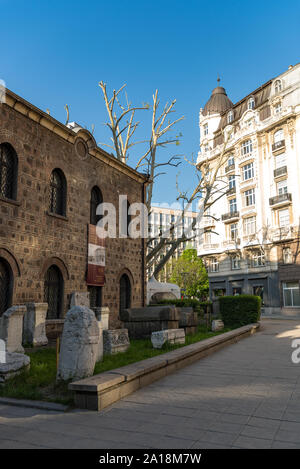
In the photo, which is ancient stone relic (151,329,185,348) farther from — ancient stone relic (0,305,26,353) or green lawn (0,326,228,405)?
ancient stone relic (0,305,26,353)

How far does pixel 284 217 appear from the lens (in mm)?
34469

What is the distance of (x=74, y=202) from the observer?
13242 millimetres

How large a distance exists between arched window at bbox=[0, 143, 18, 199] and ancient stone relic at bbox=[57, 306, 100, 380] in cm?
605

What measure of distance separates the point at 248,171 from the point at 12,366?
35999mm

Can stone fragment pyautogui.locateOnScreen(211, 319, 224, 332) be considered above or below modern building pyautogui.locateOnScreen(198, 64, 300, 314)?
below

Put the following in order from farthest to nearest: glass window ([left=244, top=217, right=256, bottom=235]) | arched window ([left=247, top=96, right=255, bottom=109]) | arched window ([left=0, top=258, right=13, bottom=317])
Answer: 1. arched window ([left=247, top=96, right=255, bottom=109])
2. glass window ([left=244, top=217, right=256, bottom=235])
3. arched window ([left=0, top=258, right=13, bottom=317])

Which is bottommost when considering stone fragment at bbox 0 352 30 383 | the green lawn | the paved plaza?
the paved plaza

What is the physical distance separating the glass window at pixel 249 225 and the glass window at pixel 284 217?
9.62 ft

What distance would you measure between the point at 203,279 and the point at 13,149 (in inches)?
1618

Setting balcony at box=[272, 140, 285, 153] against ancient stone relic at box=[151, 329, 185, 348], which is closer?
ancient stone relic at box=[151, 329, 185, 348]

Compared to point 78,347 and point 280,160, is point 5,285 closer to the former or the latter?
point 78,347

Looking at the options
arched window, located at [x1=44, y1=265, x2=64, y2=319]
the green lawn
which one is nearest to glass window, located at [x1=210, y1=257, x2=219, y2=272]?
arched window, located at [x1=44, y1=265, x2=64, y2=319]

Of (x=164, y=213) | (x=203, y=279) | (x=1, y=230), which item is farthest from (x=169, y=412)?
(x=164, y=213)

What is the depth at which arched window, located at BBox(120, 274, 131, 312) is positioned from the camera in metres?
16.5
